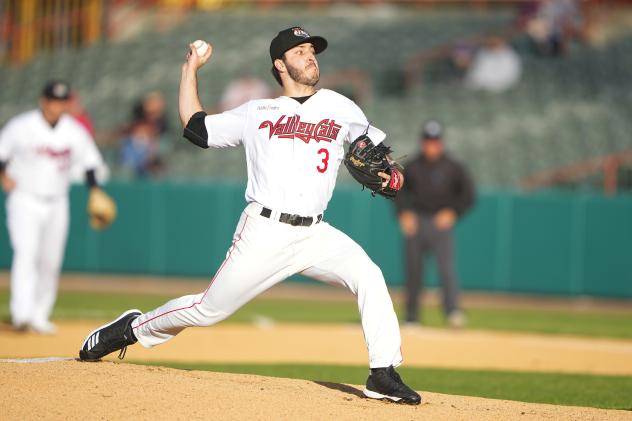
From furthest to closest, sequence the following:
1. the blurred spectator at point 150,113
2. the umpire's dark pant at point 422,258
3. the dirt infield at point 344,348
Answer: the blurred spectator at point 150,113
the umpire's dark pant at point 422,258
the dirt infield at point 344,348

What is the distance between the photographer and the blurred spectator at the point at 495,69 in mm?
20984

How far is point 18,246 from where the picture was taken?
396 inches

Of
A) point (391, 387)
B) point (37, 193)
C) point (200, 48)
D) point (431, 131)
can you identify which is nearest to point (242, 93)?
point (431, 131)

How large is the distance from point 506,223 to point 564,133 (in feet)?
13.1

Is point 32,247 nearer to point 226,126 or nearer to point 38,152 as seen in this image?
point 38,152

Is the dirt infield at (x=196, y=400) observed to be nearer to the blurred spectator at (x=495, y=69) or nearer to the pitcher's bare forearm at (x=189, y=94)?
the pitcher's bare forearm at (x=189, y=94)

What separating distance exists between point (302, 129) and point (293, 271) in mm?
786

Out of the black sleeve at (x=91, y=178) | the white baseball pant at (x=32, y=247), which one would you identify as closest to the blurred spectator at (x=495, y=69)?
the black sleeve at (x=91, y=178)

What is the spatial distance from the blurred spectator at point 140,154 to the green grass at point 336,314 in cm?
338

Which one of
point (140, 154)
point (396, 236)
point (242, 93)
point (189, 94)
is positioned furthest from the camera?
point (242, 93)

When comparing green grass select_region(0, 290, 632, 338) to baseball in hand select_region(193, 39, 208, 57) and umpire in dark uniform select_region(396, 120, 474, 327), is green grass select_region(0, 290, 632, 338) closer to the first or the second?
umpire in dark uniform select_region(396, 120, 474, 327)

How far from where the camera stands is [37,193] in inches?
397

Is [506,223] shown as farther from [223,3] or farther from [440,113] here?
[223,3]

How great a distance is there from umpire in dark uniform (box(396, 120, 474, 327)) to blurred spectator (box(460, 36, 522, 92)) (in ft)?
31.2
